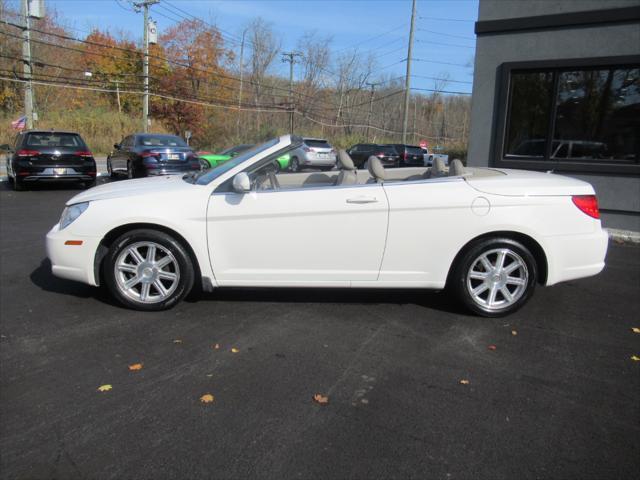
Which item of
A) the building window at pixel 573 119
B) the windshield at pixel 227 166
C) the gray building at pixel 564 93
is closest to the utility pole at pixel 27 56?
the gray building at pixel 564 93

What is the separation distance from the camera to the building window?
334 inches

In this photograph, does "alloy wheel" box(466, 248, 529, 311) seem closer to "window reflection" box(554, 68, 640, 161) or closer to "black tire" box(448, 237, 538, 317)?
"black tire" box(448, 237, 538, 317)

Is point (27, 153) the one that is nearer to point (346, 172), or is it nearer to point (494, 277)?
Answer: point (346, 172)

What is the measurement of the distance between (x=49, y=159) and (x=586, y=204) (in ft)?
42.2

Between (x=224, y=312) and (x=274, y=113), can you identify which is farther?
(x=274, y=113)

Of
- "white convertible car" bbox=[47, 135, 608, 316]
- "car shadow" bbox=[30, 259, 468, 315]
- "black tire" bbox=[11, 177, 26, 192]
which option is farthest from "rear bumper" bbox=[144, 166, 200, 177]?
"white convertible car" bbox=[47, 135, 608, 316]

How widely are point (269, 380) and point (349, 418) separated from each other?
65cm

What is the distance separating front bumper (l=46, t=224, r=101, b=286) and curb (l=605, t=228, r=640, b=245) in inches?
296

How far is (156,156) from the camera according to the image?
14.2 m

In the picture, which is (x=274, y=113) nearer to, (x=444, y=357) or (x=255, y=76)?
(x=255, y=76)

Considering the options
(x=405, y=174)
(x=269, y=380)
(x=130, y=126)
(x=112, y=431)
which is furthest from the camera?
Result: (x=130, y=126)

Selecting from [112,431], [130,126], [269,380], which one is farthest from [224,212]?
[130,126]

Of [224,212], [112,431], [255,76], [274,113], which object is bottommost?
[112,431]

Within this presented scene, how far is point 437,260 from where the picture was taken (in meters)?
4.39
